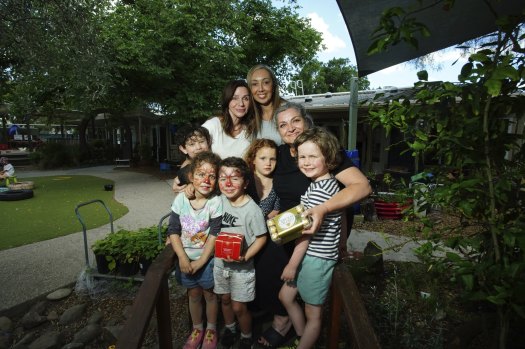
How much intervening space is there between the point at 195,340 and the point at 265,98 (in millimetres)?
1949

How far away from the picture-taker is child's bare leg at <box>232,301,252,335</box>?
7.72 ft

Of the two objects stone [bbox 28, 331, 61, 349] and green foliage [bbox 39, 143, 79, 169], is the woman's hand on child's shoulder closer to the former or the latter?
stone [bbox 28, 331, 61, 349]

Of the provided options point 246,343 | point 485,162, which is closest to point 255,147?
point 485,162

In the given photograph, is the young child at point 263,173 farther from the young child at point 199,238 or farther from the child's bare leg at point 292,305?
the child's bare leg at point 292,305

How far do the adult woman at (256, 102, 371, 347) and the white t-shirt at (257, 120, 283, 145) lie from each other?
17 cm

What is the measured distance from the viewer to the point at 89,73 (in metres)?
6.92

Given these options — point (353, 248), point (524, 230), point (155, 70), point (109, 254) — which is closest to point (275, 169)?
point (524, 230)

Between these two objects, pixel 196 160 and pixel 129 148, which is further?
pixel 129 148

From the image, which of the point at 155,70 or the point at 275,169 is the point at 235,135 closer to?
the point at 275,169

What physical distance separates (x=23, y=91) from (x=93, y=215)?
8627 mm

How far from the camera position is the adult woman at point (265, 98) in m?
2.48

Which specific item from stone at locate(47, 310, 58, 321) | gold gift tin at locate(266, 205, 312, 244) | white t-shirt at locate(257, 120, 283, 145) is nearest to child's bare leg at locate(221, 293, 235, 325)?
gold gift tin at locate(266, 205, 312, 244)

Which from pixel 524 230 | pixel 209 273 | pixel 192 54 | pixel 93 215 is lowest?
pixel 93 215

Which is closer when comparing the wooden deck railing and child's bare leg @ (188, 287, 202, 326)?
the wooden deck railing
